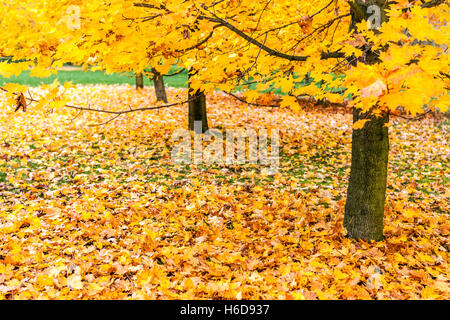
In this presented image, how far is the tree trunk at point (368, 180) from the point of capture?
4.02 meters

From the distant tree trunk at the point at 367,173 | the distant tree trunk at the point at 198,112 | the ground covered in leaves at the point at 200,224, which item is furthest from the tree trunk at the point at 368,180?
the distant tree trunk at the point at 198,112

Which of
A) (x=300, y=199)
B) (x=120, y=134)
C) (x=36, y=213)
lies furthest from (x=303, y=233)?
(x=120, y=134)

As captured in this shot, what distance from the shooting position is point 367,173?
416 centimetres

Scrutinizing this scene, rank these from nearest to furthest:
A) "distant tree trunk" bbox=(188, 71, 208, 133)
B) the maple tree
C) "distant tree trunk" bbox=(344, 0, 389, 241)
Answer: the maple tree, "distant tree trunk" bbox=(344, 0, 389, 241), "distant tree trunk" bbox=(188, 71, 208, 133)

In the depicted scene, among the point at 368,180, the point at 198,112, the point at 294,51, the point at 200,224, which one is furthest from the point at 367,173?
the point at 198,112

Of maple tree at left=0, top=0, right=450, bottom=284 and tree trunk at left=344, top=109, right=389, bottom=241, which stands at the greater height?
maple tree at left=0, top=0, right=450, bottom=284

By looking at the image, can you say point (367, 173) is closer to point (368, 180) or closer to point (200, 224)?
point (368, 180)

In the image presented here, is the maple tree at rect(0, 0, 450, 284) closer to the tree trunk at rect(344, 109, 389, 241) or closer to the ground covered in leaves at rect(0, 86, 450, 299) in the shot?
the tree trunk at rect(344, 109, 389, 241)

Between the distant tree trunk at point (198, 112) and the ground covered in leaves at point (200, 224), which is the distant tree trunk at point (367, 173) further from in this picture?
the distant tree trunk at point (198, 112)

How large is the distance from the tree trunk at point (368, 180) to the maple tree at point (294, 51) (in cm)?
1

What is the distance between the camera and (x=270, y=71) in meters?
4.59

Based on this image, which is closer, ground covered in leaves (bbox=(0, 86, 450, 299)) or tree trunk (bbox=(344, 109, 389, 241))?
ground covered in leaves (bbox=(0, 86, 450, 299))

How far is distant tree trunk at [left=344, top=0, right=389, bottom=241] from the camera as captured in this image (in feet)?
12.9

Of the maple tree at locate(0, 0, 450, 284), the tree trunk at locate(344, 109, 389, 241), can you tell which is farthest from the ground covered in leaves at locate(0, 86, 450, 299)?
the maple tree at locate(0, 0, 450, 284)
